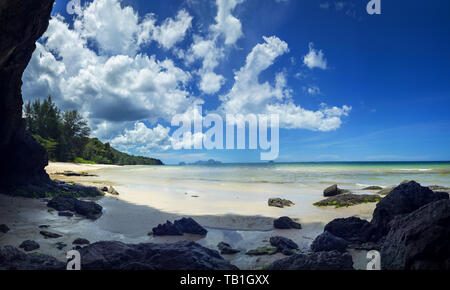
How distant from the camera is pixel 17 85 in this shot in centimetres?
1164

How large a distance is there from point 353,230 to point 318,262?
3.97 m

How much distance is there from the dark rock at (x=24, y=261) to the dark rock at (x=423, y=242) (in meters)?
6.64

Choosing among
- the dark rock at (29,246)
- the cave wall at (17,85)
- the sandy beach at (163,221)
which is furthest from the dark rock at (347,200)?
the cave wall at (17,85)

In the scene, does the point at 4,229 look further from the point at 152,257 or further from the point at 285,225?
the point at 285,225

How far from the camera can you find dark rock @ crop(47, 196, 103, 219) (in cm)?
1069

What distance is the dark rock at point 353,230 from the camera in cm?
744

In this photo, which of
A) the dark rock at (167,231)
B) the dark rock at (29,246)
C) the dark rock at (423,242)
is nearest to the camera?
the dark rock at (423,242)

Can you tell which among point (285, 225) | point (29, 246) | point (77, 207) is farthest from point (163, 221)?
point (285, 225)

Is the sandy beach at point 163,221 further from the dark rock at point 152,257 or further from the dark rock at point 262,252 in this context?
the dark rock at point 152,257

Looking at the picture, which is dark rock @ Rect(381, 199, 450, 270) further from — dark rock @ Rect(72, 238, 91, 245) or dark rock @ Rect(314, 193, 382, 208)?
dark rock @ Rect(314, 193, 382, 208)

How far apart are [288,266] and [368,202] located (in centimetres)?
1190
